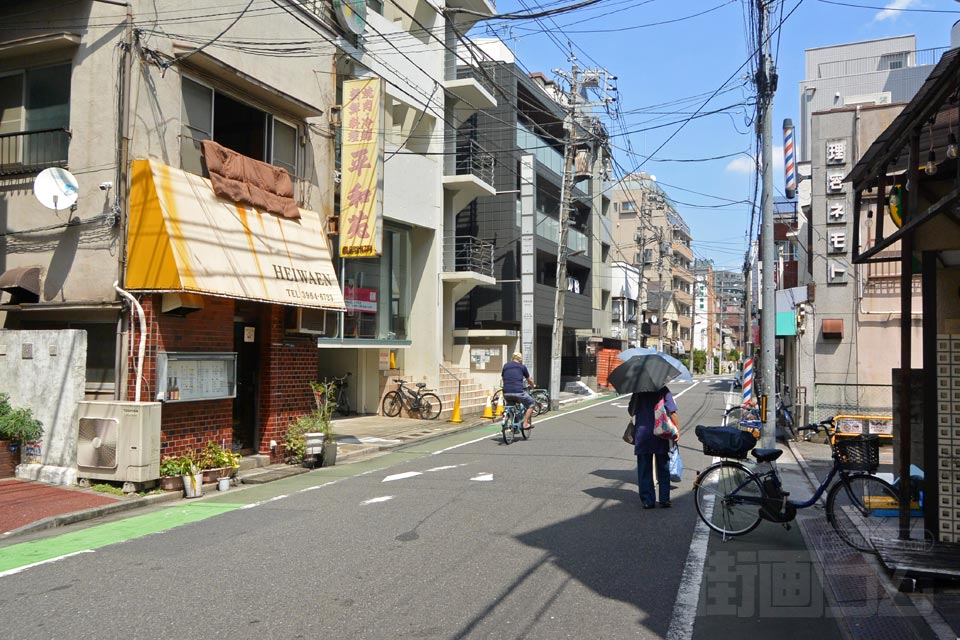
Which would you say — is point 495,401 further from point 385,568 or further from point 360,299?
point 385,568

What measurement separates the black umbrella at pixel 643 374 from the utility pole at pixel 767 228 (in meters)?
5.01

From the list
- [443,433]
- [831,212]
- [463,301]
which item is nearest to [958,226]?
[831,212]

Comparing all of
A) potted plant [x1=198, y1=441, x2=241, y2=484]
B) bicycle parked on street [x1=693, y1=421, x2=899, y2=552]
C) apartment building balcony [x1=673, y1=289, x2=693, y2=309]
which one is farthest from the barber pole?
apartment building balcony [x1=673, y1=289, x2=693, y2=309]

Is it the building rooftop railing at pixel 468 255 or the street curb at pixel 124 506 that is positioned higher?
the building rooftop railing at pixel 468 255

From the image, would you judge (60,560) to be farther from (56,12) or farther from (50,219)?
(56,12)

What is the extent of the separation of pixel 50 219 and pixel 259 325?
3.68m

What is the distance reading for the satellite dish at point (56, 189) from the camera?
10.1 meters

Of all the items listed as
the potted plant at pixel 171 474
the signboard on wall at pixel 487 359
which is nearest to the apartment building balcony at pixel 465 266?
the signboard on wall at pixel 487 359

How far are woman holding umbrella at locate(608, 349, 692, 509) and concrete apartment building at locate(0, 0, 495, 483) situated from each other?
597cm

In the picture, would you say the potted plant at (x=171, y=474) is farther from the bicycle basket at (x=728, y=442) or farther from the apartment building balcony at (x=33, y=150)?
the bicycle basket at (x=728, y=442)

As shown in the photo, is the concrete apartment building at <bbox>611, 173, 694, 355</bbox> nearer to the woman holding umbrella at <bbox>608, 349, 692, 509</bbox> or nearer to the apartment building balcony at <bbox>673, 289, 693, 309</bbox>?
the apartment building balcony at <bbox>673, 289, 693, 309</bbox>

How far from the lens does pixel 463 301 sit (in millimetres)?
30766

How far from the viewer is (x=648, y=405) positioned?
Answer: 8.96 m

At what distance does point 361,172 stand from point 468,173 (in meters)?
11.9
